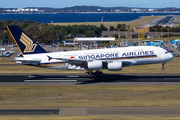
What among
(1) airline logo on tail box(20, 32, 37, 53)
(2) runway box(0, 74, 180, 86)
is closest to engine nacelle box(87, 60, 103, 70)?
(2) runway box(0, 74, 180, 86)

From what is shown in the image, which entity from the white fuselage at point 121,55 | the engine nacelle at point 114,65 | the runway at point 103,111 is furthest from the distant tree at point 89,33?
the runway at point 103,111

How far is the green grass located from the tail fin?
809cm

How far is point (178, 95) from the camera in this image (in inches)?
1201

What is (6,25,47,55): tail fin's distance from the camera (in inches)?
1629

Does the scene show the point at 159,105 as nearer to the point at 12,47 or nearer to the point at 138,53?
the point at 138,53

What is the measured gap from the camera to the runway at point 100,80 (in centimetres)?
3872

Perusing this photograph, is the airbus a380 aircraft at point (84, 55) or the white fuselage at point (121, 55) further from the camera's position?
the white fuselage at point (121, 55)

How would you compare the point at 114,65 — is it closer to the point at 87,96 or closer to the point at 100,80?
the point at 100,80

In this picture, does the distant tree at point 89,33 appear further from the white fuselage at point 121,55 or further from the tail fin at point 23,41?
the white fuselage at point 121,55

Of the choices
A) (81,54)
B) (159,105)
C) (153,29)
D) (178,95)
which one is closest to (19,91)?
(81,54)

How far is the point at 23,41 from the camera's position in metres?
41.8

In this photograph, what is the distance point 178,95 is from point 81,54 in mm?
18021

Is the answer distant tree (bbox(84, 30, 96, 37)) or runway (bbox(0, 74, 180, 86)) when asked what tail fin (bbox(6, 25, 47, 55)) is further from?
distant tree (bbox(84, 30, 96, 37))

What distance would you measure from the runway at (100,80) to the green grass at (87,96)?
2959mm
